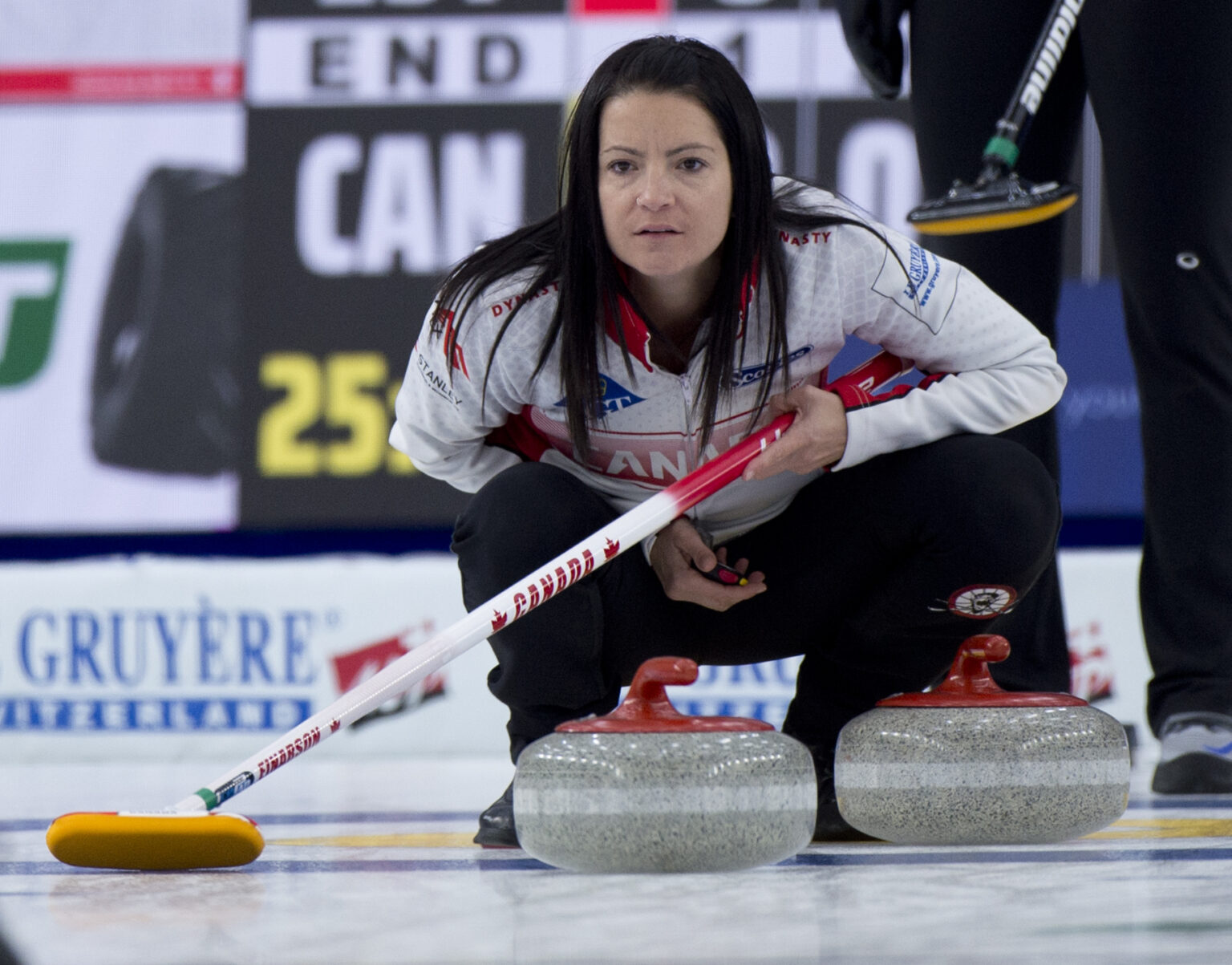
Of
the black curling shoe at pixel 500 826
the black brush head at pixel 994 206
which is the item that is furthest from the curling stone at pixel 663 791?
the black brush head at pixel 994 206

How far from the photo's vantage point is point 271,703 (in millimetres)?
3092

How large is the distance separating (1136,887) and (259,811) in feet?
3.83

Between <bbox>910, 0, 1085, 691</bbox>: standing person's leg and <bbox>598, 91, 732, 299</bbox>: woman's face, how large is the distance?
61cm

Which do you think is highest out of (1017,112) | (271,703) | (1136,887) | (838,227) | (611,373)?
(1017,112)

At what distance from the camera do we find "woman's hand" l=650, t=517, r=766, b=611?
1438 mm

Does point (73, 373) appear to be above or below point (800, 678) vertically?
above

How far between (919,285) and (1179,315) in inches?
23.9

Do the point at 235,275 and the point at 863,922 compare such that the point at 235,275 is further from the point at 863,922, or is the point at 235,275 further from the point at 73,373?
the point at 863,922

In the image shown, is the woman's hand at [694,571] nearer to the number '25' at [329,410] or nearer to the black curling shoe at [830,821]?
the black curling shoe at [830,821]

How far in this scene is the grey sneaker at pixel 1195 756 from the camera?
1.78m

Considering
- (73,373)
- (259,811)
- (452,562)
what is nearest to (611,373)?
(259,811)

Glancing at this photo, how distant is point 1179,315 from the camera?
6.23 feet

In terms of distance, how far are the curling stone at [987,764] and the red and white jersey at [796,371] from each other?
26 centimetres

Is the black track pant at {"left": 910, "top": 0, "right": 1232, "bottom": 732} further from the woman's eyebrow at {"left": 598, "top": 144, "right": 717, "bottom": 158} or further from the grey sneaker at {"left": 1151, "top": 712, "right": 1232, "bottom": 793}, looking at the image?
the woman's eyebrow at {"left": 598, "top": 144, "right": 717, "bottom": 158}
